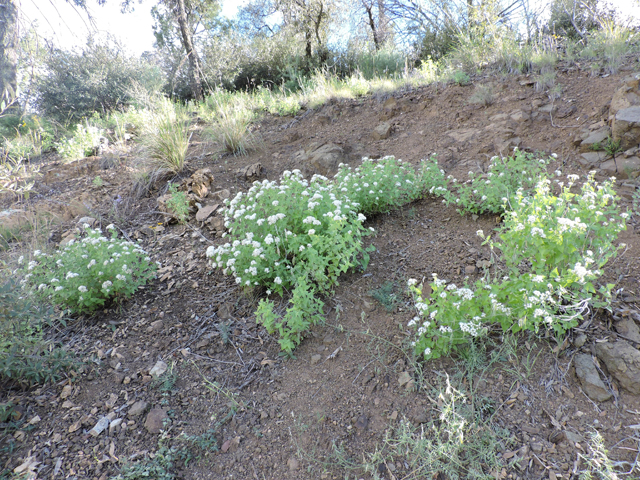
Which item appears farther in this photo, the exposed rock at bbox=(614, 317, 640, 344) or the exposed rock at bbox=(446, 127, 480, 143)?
the exposed rock at bbox=(446, 127, 480, 143)

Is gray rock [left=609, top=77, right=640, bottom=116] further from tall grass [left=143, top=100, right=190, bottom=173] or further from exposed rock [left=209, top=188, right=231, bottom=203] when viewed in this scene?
tall grass [left=143, top=100, right=190, bottom=173]

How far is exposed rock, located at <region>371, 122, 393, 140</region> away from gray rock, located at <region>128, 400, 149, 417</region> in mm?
5089

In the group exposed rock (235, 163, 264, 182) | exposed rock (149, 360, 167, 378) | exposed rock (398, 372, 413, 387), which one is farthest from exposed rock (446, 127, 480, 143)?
exposed rock (149, 360, 167, 378)

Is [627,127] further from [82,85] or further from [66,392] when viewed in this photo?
[82,85]

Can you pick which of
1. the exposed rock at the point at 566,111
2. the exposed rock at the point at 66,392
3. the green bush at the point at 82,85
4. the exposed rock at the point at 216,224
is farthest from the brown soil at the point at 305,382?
the green bush at the point at 82,85

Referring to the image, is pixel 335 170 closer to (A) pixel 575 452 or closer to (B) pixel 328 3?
(A) pixel 575 452

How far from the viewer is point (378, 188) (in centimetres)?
381

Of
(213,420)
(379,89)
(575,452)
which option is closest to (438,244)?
(575,452)

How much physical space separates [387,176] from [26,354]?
134 inches

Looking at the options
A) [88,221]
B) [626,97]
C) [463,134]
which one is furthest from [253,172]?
[626,97]

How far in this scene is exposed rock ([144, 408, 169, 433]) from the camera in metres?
2.17

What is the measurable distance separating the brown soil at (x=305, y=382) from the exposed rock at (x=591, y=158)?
9 centimetres

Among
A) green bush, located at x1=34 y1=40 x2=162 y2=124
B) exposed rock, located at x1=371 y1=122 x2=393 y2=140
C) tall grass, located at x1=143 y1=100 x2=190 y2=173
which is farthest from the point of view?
green bush, located at x1=34 y1=40 x2=162 y2=124

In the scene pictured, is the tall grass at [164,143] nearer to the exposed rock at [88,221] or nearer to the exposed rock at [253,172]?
the exposed rock at [253,172]
